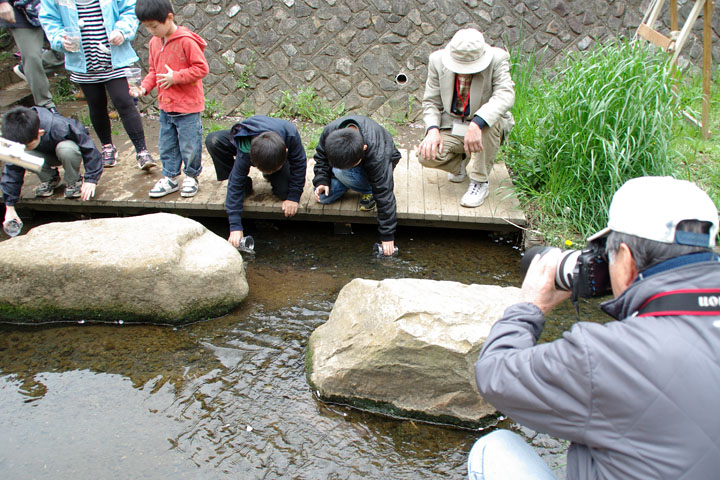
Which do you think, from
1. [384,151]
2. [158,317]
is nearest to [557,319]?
[384,151]

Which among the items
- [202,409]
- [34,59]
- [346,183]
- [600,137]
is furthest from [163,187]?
[600,137]

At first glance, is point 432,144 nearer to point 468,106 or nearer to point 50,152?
point 468,106

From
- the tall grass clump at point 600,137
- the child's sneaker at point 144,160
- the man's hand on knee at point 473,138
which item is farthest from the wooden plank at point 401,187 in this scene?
the child's sneaker at point 144,160

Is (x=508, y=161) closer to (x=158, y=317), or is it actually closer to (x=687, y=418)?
(x=158, y=317)

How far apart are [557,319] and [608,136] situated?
1315 mm

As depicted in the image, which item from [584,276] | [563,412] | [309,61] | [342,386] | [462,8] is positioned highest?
[462,8]

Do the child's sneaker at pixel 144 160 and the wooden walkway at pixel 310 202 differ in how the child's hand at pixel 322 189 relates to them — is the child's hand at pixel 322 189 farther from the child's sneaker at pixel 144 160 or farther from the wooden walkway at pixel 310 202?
the child's sneaker at pixel 144 160

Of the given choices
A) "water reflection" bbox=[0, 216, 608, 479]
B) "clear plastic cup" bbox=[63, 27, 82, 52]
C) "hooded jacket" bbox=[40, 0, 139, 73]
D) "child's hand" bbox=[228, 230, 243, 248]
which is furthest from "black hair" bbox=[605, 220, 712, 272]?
"clear plastic cup" bbox=[63, 27, 82, 52]

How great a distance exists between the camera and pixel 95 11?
3768 millimetres

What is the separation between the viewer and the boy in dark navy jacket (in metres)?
3.31

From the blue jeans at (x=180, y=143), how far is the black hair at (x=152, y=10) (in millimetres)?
608

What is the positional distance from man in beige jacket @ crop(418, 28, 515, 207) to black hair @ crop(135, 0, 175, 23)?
5.62 ft

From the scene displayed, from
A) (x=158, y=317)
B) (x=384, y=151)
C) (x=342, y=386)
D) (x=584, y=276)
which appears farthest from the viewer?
(x=384, y=151)

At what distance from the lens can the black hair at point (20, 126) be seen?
3.43 meters
